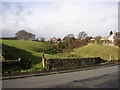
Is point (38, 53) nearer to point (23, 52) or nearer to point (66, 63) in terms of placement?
point (23, 52)

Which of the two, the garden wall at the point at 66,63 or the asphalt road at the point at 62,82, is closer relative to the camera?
the asphalt road at the point at 62,82

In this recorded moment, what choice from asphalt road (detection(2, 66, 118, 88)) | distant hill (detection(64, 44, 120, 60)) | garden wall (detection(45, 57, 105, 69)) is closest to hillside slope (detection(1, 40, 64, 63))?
garden wall (detection(45, 57, 105, 69))

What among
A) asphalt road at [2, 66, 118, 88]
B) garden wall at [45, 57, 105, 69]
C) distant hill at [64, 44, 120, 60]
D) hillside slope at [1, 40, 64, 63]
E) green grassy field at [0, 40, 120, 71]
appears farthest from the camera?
distant hill at [64, 44, 120, 60]


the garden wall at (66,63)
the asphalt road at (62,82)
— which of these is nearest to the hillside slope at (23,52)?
the garden wall at (66,63)

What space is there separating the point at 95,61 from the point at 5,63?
13.2m

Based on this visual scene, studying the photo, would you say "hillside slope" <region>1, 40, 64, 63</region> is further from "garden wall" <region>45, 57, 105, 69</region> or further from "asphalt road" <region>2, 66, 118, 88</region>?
"asphalt road" <region>2, 66, 118, 88</region>

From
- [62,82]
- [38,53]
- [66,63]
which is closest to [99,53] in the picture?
[38,53]

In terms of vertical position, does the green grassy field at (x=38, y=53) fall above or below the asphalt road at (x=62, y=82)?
above

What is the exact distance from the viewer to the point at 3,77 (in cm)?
809

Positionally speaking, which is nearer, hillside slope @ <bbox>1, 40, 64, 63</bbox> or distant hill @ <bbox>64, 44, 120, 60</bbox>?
hillside slope @ <bbox>1, 40, 64, 63</bbox>

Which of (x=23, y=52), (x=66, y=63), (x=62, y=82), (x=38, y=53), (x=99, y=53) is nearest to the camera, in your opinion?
(x=62, y=82)

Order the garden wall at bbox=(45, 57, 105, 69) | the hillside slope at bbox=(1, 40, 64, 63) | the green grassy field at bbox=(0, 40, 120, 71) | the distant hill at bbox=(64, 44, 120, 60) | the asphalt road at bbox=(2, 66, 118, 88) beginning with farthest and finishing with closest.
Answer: the distant hill at bbox=(64, 44, 120, 60) → the hillside slope at bbox=(1, 40, 64, 63) → the green grassy field at bbox=(0, 40, 120, 71) → the garden wall at bbox=(45, 57, 105, 69) → the asphalt road at bbox=(2, 66, 118, 88)

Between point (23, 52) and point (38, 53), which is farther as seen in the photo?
point (38, 53)

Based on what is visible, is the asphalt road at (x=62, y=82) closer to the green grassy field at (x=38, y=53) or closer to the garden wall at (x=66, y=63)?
the green grassy field at (x=38, y=53)
